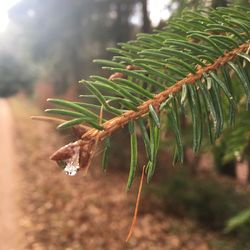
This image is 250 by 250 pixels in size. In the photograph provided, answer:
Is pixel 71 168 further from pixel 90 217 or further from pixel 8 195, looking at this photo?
pixel 8 195

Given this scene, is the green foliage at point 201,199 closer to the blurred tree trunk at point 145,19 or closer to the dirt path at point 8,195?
the dirt path at point 8,195

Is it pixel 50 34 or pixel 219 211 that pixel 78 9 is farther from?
pixel 219 211

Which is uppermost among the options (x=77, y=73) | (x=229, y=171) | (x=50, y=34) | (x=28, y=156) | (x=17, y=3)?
(x=17, y=3)

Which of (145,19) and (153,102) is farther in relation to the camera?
(145,19)

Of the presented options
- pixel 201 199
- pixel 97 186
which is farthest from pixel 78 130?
pixel 97 186

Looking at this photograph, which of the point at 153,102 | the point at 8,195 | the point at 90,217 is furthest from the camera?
the point at 8,195

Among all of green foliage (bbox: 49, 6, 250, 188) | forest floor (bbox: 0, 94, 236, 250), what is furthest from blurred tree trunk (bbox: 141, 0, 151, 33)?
green foliage (bbox: 49, 6, 250, 188)

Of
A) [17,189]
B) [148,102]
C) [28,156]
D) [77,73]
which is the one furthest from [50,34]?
[148,102]
